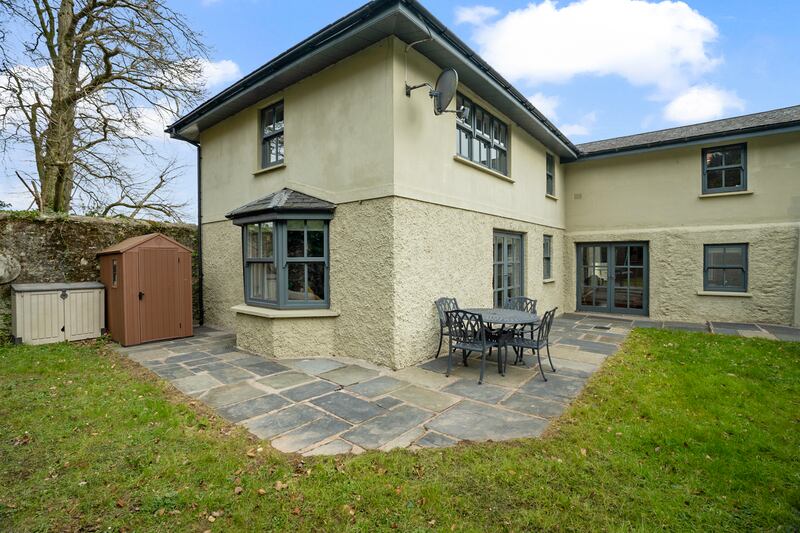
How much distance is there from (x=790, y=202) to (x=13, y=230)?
17.3 meters

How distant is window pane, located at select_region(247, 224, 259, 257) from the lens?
6.88m

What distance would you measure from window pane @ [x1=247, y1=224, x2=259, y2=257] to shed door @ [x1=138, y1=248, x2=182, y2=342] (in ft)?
Answer: 5.92

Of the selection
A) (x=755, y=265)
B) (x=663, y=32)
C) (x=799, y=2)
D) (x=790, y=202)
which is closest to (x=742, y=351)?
(x=755, y=265)

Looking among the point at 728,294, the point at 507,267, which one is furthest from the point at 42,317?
the point at 728,294

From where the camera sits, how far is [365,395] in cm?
438

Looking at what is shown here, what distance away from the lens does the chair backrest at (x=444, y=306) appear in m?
5.98

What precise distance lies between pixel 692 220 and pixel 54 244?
15.4 meters

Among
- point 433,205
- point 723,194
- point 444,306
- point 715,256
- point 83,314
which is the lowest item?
point 83,314

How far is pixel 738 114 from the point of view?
10.7 m

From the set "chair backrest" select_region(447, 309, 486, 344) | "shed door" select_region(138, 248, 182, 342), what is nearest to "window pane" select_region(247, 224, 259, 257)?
"shed door" select_region(138, 248, 182, 342)

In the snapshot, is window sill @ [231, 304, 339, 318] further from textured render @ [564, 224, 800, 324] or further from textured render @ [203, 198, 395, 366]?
textured render @ [564, 224, 800, 324]

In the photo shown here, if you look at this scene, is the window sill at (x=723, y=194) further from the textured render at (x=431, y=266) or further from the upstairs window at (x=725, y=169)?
the textured render at (x=431, y=266)

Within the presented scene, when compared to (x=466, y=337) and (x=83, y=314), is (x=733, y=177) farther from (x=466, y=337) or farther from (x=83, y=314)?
(x=83, y=314)

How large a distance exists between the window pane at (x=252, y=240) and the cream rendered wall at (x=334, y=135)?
942 millimetres
